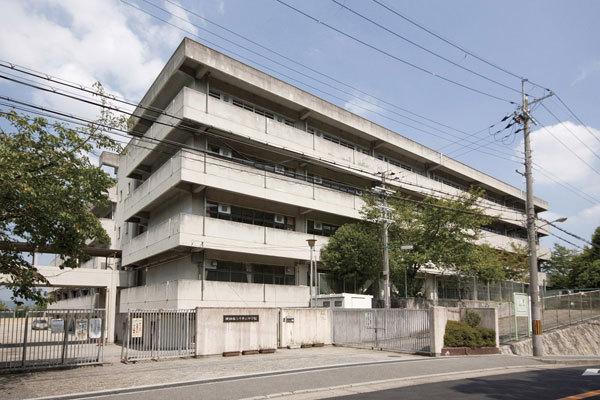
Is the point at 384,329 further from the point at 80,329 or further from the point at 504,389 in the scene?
the point at 80,329

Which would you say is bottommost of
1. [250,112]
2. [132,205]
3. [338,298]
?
[338,298]

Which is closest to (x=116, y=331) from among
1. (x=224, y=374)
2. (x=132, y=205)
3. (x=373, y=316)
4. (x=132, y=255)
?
(x=132, y=255)

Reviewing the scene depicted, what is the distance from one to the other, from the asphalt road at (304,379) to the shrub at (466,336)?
218cm

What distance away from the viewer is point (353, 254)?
31969mm

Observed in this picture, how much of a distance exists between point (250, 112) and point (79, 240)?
606 inches

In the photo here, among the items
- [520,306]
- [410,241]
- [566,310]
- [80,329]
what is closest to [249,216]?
[410,241]

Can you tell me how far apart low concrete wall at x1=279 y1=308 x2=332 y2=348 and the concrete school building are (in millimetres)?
4960

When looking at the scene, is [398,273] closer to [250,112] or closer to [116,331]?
[250,112]

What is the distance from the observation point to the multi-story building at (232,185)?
2800 centimetres

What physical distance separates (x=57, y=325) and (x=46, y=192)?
5351 mm

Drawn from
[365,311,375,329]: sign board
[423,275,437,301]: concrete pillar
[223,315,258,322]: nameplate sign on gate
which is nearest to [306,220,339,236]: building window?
[365,311,375,329]: sign board

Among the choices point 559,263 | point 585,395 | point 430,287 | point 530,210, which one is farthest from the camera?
point 559,263

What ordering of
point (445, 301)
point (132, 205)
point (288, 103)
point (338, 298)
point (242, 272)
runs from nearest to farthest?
point (338, 298)
point (242, 272)
point (288, 103)
point (132, 205)
point (445, 301)

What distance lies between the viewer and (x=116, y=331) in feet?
112
